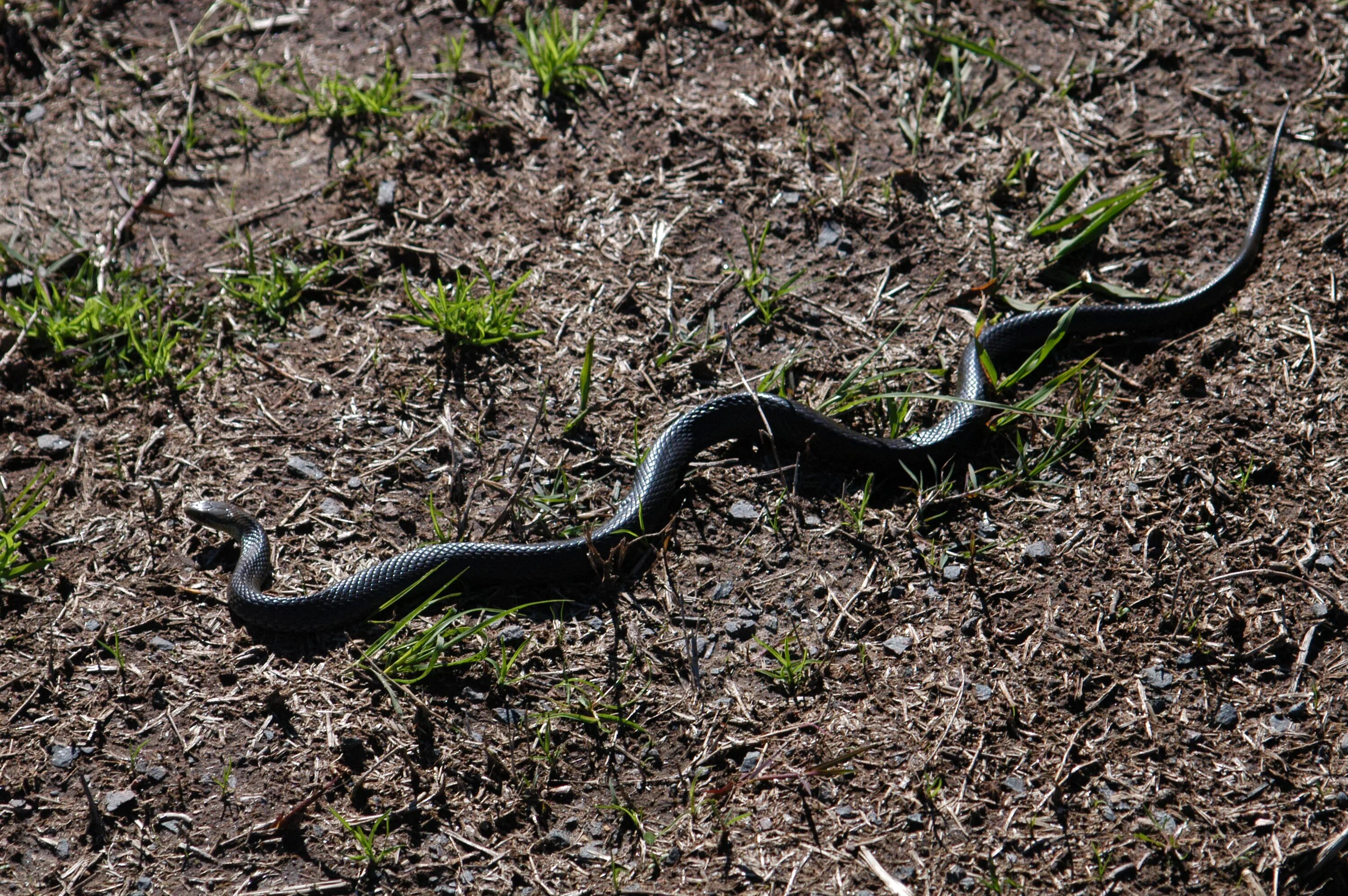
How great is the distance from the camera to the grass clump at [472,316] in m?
4.91

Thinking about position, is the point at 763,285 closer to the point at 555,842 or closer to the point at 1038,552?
the point at 1038,552

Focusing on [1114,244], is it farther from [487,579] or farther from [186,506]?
[186,506]

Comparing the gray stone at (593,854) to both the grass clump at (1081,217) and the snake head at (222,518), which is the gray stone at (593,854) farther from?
the grass clump at (1081,217)

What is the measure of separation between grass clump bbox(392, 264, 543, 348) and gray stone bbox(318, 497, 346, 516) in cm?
102

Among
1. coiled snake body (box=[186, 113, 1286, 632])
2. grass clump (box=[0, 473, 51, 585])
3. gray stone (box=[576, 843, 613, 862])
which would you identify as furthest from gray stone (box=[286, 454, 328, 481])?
gray stone (box=[576, 843, 613, 862])

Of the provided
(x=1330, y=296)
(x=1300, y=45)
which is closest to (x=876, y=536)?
(x=1330, y=296)

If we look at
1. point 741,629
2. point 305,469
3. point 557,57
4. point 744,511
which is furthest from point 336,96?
point 741,629

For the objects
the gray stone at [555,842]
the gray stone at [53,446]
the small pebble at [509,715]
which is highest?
the gray stone at [53,446]

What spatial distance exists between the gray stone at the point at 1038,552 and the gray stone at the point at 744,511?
1171 mm

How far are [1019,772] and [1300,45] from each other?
202 inches

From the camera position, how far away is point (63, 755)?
3.79 meters

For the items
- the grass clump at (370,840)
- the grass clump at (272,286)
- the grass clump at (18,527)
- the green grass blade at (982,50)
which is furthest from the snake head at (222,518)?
the green grass blade at (982,50)

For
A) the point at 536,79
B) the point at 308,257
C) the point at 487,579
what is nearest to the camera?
the point at 487,579

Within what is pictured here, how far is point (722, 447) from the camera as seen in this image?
4.72m
